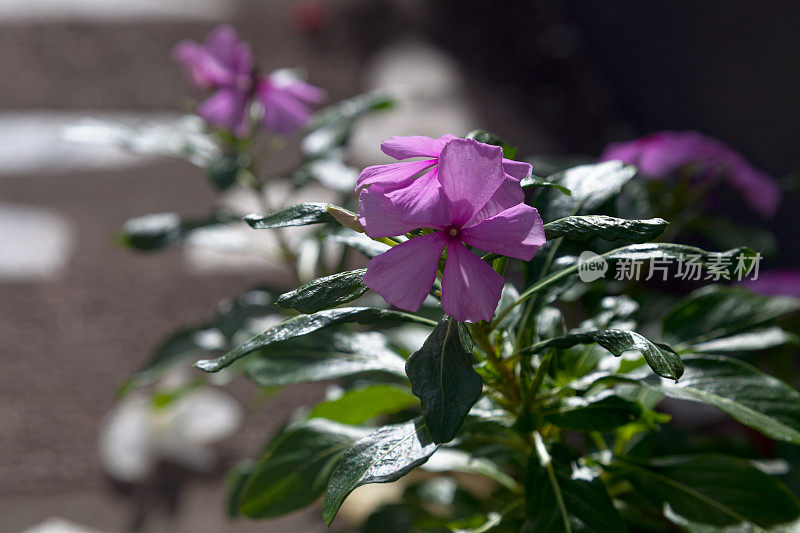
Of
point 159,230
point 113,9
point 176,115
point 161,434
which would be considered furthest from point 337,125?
point 113,9

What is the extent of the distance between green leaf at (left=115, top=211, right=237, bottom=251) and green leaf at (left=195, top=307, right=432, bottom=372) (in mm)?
420

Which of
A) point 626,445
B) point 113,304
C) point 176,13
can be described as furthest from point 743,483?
point 176,13

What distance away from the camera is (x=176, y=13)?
2932 millimetres

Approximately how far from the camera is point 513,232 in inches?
16.5

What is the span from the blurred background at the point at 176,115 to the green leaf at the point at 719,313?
64 centimetres

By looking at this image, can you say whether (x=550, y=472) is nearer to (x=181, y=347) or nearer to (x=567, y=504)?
(x=567, y=504)

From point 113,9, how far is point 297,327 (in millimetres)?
2970

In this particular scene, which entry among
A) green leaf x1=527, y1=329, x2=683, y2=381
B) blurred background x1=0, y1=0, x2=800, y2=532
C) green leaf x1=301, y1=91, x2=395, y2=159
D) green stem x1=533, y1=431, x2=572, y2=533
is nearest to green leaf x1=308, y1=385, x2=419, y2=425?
green stem x1=533, y1=431, x2=572, y2=533

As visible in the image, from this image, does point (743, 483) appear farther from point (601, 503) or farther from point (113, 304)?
point (113, 304)

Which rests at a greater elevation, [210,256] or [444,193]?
[444,193]

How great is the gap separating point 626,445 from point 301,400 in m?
1.03

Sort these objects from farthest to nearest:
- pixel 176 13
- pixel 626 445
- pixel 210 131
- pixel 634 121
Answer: pixel 176 13 < pixel 634 121 < pixel 210 131 < pixel 626 445

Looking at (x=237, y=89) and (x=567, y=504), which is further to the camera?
(x=237, y=89)

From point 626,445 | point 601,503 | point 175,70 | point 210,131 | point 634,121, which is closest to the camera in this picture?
point 601,503
